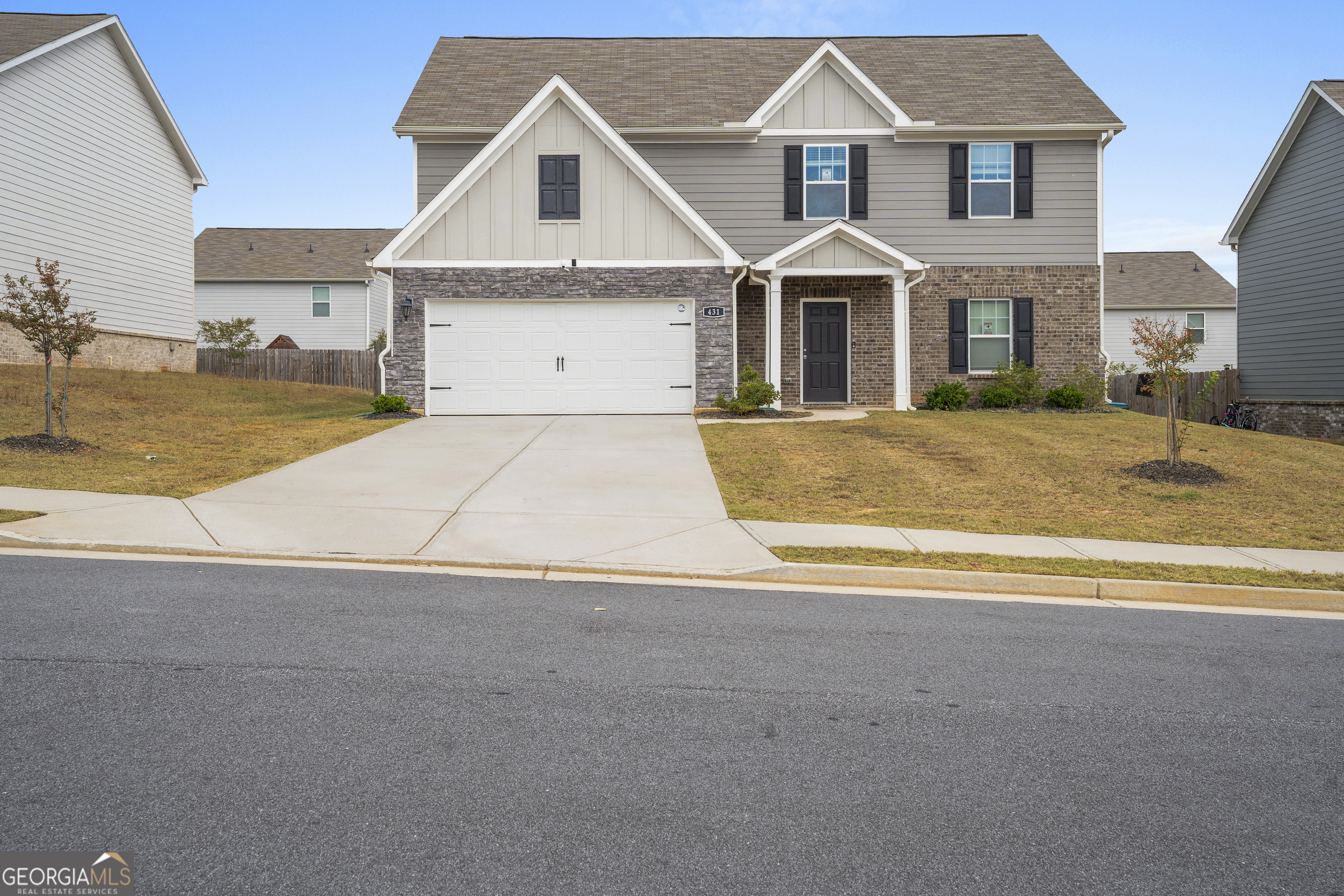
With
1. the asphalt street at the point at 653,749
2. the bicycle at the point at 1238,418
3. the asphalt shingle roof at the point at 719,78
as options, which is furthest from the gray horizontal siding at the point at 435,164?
the bicycle at the point at 1238,418

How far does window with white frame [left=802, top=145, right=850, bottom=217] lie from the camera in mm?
20781

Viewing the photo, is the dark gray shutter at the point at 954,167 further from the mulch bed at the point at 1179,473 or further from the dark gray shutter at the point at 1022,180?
the mulch bed at the point at 1179,473

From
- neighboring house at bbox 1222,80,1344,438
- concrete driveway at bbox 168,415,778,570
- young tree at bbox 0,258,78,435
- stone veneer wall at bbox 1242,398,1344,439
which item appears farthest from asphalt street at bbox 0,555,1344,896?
neighboring house at bbox 1222,80,1344,438

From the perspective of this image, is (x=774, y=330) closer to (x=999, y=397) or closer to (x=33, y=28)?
(x=999, y=397)

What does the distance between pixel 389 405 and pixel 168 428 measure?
402cm

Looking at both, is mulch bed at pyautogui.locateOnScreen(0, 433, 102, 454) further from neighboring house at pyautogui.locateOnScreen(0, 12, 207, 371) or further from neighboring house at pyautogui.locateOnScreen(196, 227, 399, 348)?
neighboring house at pyautogui.locateOnScreen(196, 227, 399, 348)

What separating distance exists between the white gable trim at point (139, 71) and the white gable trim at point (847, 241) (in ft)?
56.1

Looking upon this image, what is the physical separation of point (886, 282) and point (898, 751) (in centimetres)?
1776

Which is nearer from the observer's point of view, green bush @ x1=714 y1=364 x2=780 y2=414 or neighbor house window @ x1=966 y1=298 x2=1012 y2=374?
green bush @ x1=714 y1=364 x2=780 y2=414

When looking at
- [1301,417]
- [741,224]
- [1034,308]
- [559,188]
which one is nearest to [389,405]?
[559,188]

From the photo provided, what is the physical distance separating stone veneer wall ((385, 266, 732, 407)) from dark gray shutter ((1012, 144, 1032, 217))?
7.61m

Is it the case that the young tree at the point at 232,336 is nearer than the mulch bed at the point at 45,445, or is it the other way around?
the mulch bed at the point at 45,445

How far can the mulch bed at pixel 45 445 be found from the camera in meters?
12.2

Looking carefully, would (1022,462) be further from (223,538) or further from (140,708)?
(140,708)
